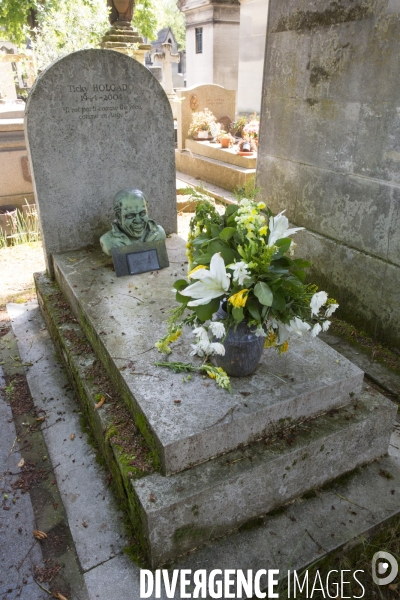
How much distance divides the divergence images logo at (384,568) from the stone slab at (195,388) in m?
0.78

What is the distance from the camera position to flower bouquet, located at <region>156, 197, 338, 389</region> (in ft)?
6.86

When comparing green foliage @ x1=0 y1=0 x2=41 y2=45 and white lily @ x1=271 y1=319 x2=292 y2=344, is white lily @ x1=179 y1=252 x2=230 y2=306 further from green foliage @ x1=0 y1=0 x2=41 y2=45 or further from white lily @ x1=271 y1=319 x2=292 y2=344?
green foliage @ x1=0 y1=0 x2=41 y2=45

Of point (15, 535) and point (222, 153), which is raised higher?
point (222, 153)

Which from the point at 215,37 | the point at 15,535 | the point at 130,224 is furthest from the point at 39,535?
the point at 215,37

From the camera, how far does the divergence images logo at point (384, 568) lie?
7.52 feet

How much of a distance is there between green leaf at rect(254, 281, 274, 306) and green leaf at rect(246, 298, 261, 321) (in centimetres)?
12

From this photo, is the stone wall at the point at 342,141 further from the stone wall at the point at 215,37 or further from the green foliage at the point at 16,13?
the stone wall at the point at 215,37

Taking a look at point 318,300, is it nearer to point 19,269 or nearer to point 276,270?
point 276,270

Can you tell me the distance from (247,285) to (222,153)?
748 cm

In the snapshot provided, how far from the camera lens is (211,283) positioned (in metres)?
2.11

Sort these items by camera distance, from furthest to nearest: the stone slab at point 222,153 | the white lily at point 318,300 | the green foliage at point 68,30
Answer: the green foliage at point 68,30, the stone slab at point 222,153, the white lily at point 318,300

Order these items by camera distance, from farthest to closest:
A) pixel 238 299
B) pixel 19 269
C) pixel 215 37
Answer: pixel 215 37, pixel 19 269, pixel 238 299

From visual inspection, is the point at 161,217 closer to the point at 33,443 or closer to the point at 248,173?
the point at 33,443

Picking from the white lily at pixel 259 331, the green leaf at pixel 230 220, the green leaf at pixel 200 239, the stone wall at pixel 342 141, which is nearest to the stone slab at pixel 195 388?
the white lily at pixel 259 331
